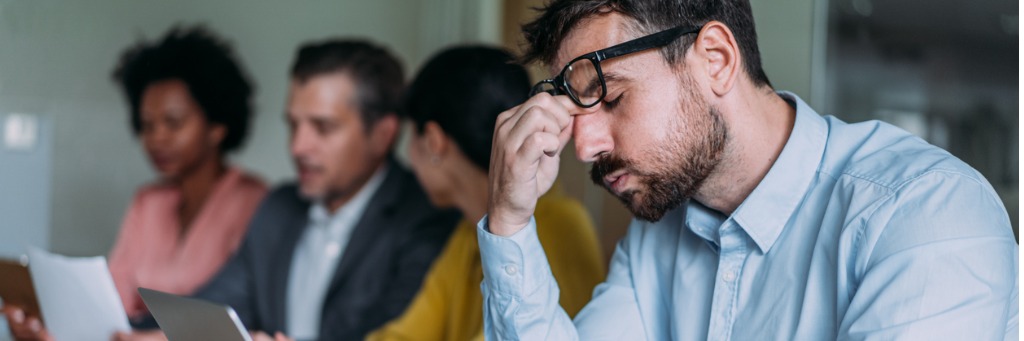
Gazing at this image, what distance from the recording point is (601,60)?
1070 mm

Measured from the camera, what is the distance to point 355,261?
2.09 m

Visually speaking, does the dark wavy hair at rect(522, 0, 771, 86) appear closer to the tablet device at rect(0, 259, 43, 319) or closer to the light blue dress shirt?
the light blue dress shirt

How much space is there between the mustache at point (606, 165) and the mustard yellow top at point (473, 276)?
19.1 inches

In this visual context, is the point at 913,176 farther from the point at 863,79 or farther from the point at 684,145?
the point at 863,79

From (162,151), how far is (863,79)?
2.07 meters

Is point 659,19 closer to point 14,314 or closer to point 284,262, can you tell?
point 14,314

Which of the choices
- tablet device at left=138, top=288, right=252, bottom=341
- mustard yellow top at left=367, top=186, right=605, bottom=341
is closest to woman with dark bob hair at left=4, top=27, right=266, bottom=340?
mustard yellow top at left=367, top=186, right=605, bottom=341

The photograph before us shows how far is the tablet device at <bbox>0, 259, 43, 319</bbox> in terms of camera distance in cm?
162

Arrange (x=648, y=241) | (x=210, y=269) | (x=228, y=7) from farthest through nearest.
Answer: (x=228, y=7) < (x=210, y=269) < (x=648, y=241)

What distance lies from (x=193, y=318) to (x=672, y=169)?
57 cm

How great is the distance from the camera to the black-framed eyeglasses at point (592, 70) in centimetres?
107

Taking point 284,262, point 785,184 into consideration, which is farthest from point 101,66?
point 785,184

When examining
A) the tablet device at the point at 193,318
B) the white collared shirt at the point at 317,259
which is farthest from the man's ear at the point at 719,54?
the white collared shirt at the point at 317,259

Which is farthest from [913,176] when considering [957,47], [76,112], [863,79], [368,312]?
[76,112]
